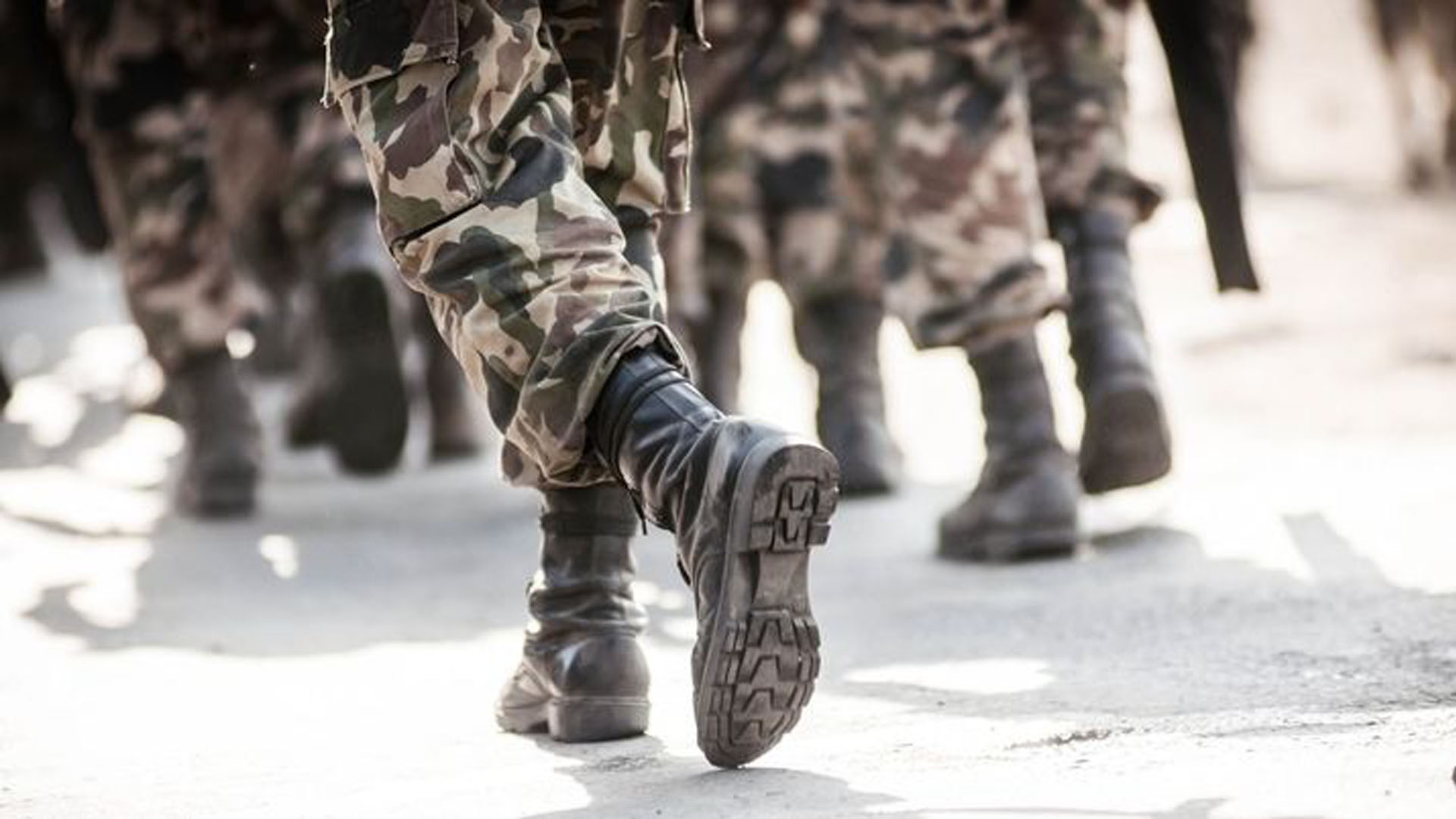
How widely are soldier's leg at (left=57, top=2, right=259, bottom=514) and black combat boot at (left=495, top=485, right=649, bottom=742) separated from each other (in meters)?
2.27

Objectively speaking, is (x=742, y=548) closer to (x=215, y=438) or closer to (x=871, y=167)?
(x=215, y=438)

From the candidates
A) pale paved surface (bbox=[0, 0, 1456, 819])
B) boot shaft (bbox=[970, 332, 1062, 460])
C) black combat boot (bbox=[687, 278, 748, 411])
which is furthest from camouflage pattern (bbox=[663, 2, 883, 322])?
boot shaft (bbox=[970, 332, 1062, 460])

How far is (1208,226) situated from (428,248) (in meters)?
1.95

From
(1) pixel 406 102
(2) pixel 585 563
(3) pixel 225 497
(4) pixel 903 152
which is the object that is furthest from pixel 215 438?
(1) pixel 406 102

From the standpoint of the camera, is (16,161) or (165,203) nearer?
(165,203)

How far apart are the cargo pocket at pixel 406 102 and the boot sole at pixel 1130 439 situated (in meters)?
1.71

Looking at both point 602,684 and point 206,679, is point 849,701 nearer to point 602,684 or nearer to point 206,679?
point 602,684

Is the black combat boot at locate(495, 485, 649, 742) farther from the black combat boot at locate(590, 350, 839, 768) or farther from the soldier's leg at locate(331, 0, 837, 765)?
the black combat boot at locate(590, 350, 839, 768)

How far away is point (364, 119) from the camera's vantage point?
2.39 m

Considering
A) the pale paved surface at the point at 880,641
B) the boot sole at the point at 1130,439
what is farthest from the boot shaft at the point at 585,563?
the boot sole at the point at 1130,439

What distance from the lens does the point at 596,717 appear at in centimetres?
258

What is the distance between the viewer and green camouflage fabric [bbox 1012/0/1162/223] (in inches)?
163

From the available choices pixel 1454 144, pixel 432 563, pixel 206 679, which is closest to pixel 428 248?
pixel 206 679

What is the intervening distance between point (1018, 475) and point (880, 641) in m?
0.65
